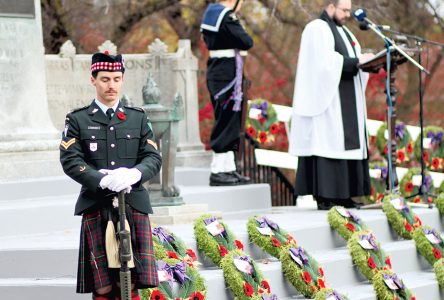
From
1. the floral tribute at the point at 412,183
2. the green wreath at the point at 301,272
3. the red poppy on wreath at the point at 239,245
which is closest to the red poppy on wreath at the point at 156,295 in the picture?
the red poppy on wreath at the point at 239,245

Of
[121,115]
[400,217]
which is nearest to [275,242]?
[400,217]

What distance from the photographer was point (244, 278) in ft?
34.8

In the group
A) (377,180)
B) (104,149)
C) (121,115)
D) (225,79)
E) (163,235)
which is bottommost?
(377,180)

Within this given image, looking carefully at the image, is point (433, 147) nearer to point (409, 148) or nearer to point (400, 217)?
point (409, 148)

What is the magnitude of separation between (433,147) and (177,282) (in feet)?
31.5

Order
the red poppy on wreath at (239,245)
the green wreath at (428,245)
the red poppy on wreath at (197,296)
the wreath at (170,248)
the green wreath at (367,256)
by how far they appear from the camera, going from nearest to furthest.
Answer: the red poppy on wreath at (197,296) → the wreath at (170,248) → the red poppy on wreath at (239,245) → the green wreath at (367,256) → the green wreath at (428,245)

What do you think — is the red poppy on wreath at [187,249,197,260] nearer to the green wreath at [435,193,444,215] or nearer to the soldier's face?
the soldier's face

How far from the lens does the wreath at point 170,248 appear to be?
10.2m

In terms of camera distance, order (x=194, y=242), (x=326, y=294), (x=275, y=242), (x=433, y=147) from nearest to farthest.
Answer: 1. (x=326, y=294)
2. (x=194, y=242)
3. (x=275, y=242)
4. (x=433, y=147)

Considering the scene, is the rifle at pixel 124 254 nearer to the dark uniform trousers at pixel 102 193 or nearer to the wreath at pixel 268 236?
the dark uniform trousers at pixel 102 193

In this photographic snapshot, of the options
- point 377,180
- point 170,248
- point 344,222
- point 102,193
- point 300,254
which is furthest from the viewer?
point 377,180

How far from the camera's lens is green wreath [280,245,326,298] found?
11297 mm

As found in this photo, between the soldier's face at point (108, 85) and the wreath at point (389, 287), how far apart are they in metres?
3.68

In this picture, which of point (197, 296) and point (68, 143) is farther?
point (197, 296)
